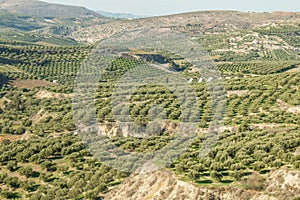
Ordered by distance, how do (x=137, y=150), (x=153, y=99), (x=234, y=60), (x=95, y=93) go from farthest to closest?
(x=234, y=60) < (x=95, y=93) < (x=153, y=99) < (x=137, y=150)

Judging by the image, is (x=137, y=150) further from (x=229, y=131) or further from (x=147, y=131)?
(x=229, y=131)

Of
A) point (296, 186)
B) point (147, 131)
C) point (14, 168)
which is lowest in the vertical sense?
point (14, 168)

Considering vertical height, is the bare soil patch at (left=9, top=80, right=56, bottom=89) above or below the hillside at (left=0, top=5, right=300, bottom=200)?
below

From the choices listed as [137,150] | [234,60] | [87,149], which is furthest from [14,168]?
[234,60]

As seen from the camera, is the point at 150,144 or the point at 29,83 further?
the point at 29,83

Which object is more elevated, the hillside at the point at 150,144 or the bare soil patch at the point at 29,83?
the hillside at the point at 150,144

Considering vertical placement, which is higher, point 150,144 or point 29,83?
point 150,144

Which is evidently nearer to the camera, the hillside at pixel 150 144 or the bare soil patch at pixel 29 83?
the hillside at pixel 150 144

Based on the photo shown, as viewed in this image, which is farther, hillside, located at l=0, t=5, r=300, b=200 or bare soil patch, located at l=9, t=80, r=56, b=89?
bare soil patch, located at l=9, t=80, r=56, b=89

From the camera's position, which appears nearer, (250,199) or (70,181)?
(250,199)

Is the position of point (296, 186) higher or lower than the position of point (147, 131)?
higher

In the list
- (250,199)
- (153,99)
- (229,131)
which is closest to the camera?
(250,199)
